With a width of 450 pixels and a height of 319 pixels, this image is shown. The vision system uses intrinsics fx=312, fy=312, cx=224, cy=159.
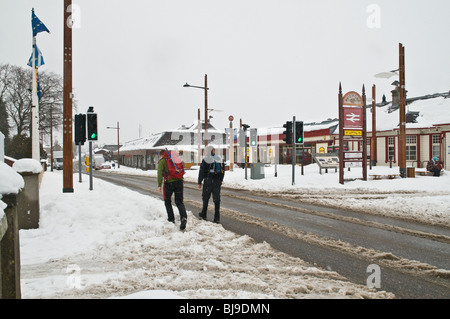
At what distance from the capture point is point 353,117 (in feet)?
55.3

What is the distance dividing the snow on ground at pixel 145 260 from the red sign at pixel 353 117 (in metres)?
8.95

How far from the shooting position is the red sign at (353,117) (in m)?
16.8

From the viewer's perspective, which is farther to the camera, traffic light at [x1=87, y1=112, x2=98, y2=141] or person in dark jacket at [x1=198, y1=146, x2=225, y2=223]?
traffic light at [x1=87, y1=112, x2=98, y2=141]

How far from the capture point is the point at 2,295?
2.18 meters

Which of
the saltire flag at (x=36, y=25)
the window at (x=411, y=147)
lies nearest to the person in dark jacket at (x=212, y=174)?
the saltire flag at (x=36, y=25)

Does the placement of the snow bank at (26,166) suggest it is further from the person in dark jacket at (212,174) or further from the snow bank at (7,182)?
the snow bank at (7,182)

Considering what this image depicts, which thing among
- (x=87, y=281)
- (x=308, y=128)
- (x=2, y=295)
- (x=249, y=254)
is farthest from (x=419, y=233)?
(x=308, y=128)

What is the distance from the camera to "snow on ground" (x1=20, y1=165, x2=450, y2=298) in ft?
11.8

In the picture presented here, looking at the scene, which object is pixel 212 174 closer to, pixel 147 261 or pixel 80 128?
pixel 147 261

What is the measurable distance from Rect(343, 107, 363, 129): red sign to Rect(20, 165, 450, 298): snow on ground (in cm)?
895
